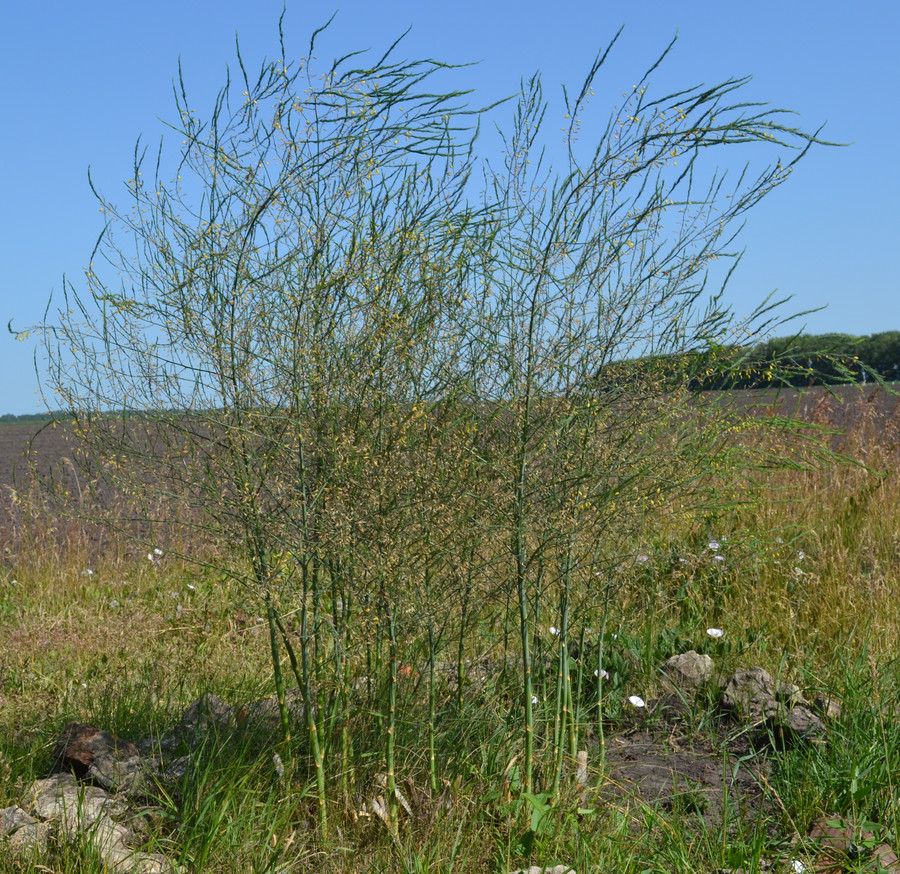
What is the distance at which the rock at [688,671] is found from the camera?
3854mm

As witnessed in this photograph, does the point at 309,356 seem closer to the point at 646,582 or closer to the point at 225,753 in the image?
the point at 225,753

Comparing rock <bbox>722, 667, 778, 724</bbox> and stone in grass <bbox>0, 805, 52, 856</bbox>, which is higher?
stone in grass <bbox>0, 805, 52, 856</bbox>

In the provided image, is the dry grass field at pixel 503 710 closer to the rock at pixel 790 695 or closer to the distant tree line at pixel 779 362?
the rock at pixel 790 695

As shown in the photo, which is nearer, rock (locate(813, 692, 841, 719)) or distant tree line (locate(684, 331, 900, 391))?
distant tree line (locate(684, 331, 900, 391))

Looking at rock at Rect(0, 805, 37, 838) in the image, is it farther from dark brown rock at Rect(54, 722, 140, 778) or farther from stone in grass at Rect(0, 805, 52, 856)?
dark brown rock at Rect(54, 722, 140, 778)

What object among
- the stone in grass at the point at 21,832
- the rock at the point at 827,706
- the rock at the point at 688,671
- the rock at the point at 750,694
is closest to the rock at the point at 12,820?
the stone in grass at the point at 21,832

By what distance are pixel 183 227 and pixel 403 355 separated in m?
0.88

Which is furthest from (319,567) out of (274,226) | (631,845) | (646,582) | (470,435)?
(646,582)

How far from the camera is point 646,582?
489 cm

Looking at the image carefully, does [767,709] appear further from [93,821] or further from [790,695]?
[93,821]

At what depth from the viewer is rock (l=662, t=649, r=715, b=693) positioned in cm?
385

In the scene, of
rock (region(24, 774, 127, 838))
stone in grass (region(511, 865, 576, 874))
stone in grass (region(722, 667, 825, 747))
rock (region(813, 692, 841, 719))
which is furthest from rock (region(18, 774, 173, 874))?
rock (region(813, 692, 841, 719))

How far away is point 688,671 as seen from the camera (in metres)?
3.87

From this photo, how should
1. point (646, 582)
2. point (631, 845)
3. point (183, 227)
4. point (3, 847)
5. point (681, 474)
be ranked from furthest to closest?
point (646, 582) < point (681, 474) < point (183, 227) < point (631, 845) < point (3, 847)
